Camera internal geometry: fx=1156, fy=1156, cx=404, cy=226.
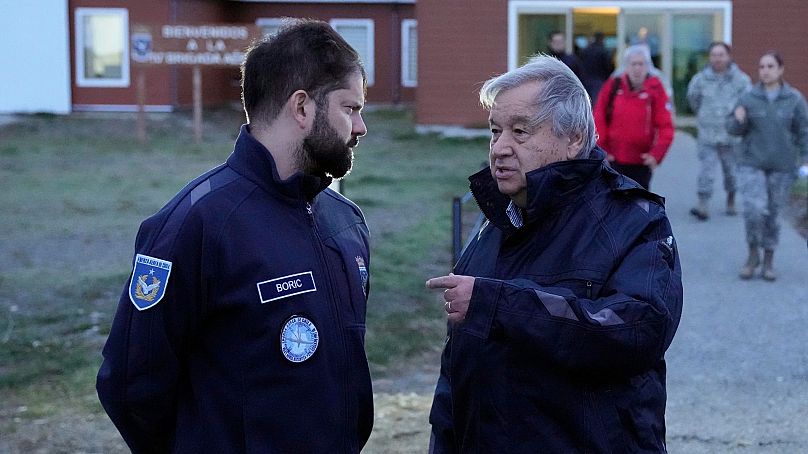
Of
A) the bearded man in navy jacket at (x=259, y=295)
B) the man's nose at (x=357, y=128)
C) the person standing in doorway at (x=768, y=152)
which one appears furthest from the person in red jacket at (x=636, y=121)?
the bearded man in navy jacket at (x=259, y=295)

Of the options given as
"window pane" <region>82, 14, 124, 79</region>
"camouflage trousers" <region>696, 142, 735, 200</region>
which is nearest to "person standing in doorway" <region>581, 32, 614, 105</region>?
"camouflage trousers" <region>696, 142, 735, 200</region>

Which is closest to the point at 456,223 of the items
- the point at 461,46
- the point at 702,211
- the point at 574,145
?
the point at 574,145

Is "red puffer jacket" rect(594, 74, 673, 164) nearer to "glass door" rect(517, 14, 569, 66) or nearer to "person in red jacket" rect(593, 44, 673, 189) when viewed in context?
"person in red jacket" rect(593, 44, 673, 189)

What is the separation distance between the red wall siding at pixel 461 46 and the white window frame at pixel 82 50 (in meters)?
8.50

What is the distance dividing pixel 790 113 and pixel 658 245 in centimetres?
757

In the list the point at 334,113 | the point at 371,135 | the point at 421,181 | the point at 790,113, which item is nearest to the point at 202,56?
the point at 371,135

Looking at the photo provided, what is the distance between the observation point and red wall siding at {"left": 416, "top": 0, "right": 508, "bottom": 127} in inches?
925

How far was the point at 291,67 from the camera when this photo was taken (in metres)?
2.83

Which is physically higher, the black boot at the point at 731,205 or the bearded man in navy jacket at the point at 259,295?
the bearded man in navy jacket at the point at 259,295

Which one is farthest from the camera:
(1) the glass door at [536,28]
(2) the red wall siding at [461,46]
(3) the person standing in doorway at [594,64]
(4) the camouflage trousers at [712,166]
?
(1) the glass door at [536,28]

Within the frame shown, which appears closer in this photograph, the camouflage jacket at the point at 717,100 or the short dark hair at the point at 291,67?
the short dark hair at the point at 291,67

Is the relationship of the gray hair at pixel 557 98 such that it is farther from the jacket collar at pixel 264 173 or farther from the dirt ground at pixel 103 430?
the dirt ground at pixel 103 430

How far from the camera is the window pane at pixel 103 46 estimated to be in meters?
28.3

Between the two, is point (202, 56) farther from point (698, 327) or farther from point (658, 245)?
point (658, 245)
